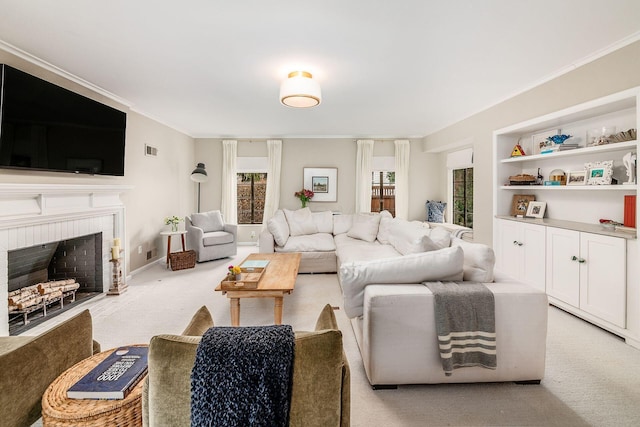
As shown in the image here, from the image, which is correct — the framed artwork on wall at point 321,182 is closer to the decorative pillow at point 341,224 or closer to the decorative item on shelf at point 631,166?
the decorative pillow at point 341,224

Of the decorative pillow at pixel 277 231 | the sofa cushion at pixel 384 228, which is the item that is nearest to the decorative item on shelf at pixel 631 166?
the sofa cushion at pixel 384 228

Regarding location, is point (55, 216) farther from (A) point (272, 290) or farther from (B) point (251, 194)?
(B) point (251, 194)

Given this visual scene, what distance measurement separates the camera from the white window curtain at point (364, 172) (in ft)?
21.4

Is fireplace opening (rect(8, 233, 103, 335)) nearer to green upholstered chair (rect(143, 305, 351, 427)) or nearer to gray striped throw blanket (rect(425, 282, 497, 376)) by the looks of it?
green upholstered chair (rect(143, 305, 351, 427))

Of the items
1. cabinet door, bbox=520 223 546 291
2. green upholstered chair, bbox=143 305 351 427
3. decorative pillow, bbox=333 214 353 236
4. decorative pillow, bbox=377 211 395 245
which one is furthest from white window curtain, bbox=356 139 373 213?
green upholstered chair, bbox=143 305 351 427

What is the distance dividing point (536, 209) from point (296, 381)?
4.13m

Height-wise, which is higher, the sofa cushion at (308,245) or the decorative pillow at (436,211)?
the decorative pillow at (436,211)

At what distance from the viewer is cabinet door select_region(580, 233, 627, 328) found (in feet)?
8.16

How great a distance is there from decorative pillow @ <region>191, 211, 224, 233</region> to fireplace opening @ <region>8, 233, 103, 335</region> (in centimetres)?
174

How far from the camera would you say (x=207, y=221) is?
5445 mm

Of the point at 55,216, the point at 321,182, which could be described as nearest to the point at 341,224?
the point at 321,182

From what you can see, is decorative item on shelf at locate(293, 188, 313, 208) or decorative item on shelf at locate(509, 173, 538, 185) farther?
decorative item on shelf at locate(293, 188, 313, 208)

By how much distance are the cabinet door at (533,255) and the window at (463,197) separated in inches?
82.0

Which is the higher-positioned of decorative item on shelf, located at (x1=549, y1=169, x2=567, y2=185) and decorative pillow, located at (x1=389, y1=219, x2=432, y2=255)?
decorative item on shelf, located at (x1=549, y1=169, x2=567, y2=185)
